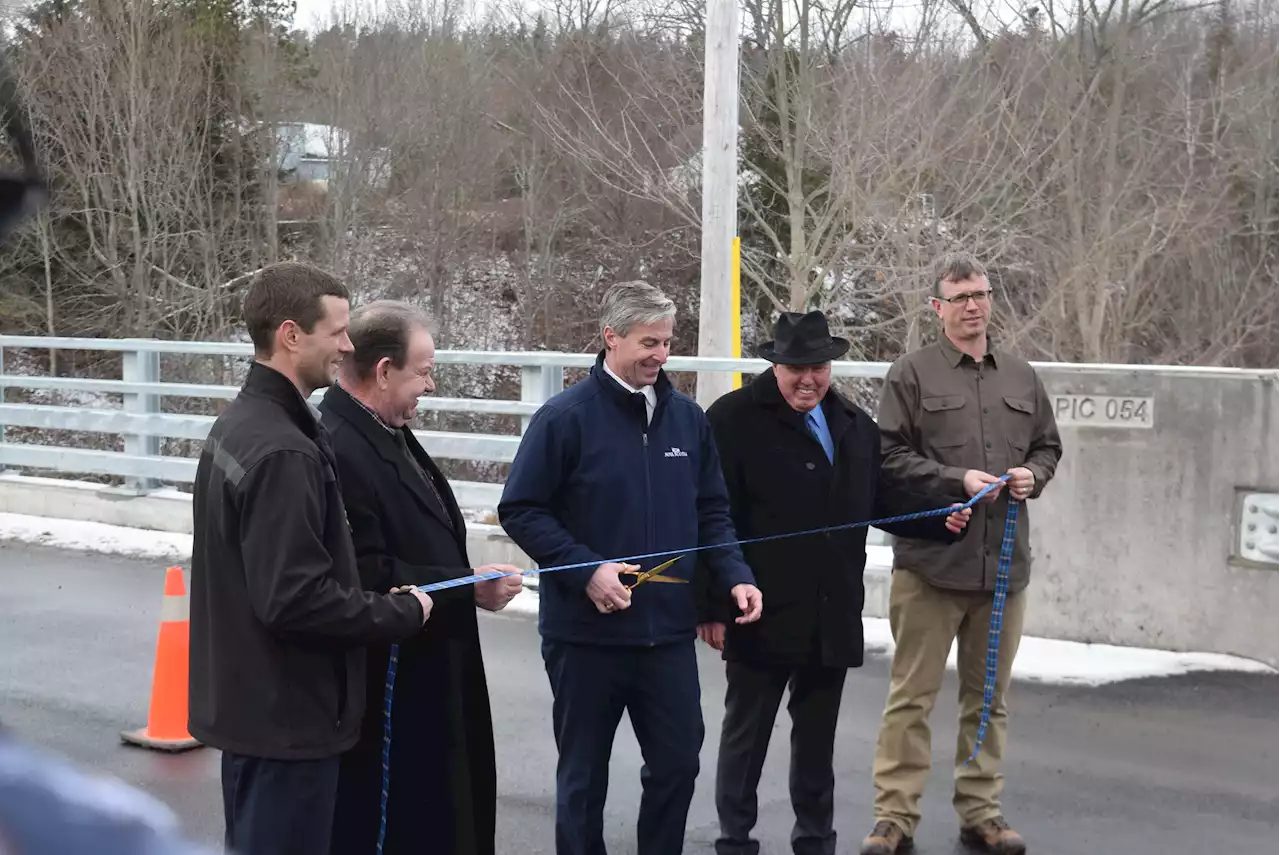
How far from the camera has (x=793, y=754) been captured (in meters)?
5.18

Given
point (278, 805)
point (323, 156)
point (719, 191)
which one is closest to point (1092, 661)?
point (278, 805)

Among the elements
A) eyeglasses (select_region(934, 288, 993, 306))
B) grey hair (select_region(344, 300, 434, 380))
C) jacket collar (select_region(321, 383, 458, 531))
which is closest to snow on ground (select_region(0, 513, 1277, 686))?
eyeglasses (select_region(934, 288, 993, 306))

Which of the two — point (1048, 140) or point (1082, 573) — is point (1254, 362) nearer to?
point (1048, 140)

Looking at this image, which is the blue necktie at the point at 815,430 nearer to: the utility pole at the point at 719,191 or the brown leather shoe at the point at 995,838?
the brown leather shoe at the point at 995,838

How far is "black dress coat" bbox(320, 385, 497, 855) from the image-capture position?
3.86 m

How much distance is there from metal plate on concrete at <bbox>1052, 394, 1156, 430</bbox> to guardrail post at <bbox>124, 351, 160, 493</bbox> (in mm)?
7532

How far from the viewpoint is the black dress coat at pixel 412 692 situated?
386 centimetres

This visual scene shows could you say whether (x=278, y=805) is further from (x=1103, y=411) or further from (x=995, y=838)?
(x=1103, y=411)

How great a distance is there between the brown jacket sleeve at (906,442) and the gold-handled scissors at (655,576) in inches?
41.0

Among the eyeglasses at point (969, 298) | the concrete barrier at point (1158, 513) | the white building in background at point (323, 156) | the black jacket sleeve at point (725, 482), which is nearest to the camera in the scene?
the black jacket sleeve at point (725, 482)

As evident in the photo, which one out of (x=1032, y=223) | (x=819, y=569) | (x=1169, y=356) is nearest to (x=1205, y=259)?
(x=1169, y=356)

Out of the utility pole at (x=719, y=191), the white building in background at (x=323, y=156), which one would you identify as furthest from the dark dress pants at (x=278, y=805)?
the white building in background at (x=323, y=156)

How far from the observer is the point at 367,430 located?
395 cm

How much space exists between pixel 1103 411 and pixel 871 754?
2.48 meters
